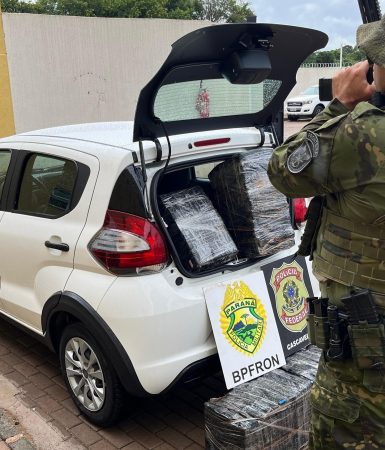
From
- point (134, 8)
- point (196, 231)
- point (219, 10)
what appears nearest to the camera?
point (196, 231)

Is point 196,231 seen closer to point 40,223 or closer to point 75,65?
point 40,223

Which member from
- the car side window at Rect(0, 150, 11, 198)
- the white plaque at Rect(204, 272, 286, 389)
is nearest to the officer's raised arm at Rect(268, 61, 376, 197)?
the white plaque at Rect(204, 272, 286, 389)

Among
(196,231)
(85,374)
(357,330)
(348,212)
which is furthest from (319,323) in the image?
(85,374)

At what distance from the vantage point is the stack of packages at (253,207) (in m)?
3.01

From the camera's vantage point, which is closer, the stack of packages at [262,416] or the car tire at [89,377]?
the stack of packages at [262,416]

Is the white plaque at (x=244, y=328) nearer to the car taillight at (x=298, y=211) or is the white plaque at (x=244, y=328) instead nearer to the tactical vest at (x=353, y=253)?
the car taillight at (x=298, y=211)

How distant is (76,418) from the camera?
309 centimetres

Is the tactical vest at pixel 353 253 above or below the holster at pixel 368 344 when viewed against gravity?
above

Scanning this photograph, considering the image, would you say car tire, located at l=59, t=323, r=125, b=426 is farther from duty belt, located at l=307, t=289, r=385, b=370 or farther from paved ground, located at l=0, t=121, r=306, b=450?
duty belt, located at l=307, t=289, r=385, b=370

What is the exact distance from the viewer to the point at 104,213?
2727 mm

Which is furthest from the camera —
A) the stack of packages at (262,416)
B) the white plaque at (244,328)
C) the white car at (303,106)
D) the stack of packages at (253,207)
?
the white car at (303,106)

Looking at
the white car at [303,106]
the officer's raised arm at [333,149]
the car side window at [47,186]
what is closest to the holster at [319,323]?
the officer's raised arm at [333,149]

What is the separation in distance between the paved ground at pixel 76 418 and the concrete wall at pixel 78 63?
25.0 ft

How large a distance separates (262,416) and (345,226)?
112 cm
